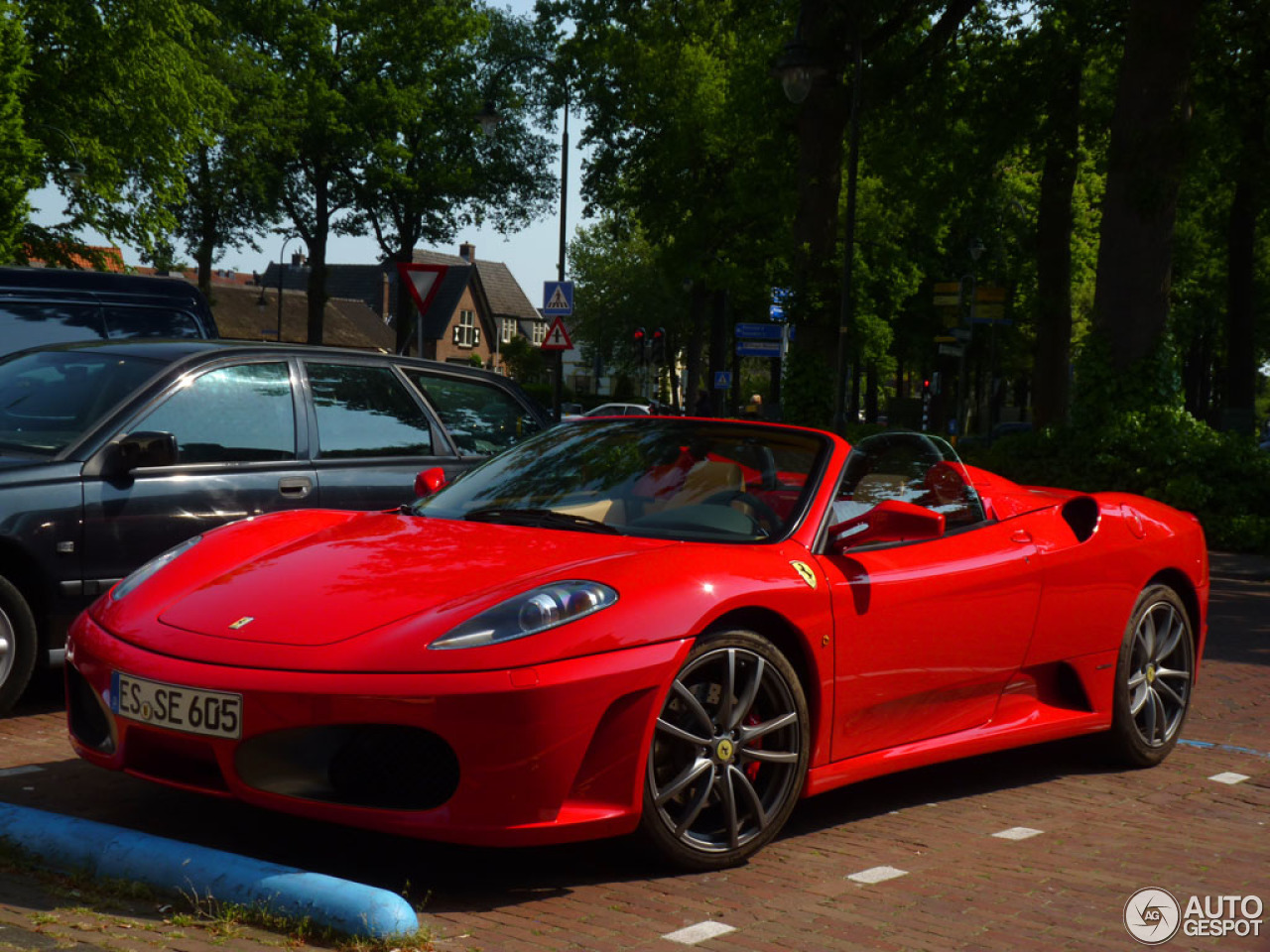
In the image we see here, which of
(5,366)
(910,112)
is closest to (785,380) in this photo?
(910,112)

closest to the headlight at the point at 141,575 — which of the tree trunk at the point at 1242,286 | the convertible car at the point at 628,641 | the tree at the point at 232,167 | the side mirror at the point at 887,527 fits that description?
the convertible car at the point at 628,641

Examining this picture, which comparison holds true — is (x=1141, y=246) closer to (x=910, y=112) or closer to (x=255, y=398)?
(x=910, y=112)

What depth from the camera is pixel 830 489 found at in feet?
16.6

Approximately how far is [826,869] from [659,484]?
1.33 m

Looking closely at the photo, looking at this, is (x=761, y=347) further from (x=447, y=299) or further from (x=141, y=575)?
(x=447, y=299)

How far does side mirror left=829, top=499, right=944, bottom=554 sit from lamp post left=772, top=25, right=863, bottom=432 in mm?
17250

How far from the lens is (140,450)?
6.24 m

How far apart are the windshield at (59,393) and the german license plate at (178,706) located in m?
2.46

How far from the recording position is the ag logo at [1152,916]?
4.02 m

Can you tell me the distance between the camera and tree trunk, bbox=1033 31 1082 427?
26.0 metres

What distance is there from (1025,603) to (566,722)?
7.42 ft

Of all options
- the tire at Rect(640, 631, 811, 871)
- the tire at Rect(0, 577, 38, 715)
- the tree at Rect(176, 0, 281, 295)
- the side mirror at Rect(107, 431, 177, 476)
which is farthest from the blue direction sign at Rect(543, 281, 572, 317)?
the tire at Rect(640, 631, 811, 871)

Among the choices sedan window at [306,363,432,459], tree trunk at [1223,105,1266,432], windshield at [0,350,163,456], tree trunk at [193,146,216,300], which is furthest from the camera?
tree trunk at [193,146,216,300]

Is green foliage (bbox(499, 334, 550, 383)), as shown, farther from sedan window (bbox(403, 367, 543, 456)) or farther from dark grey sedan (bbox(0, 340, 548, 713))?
dark grey sedan (bbox(0, 340, 548, 713))
